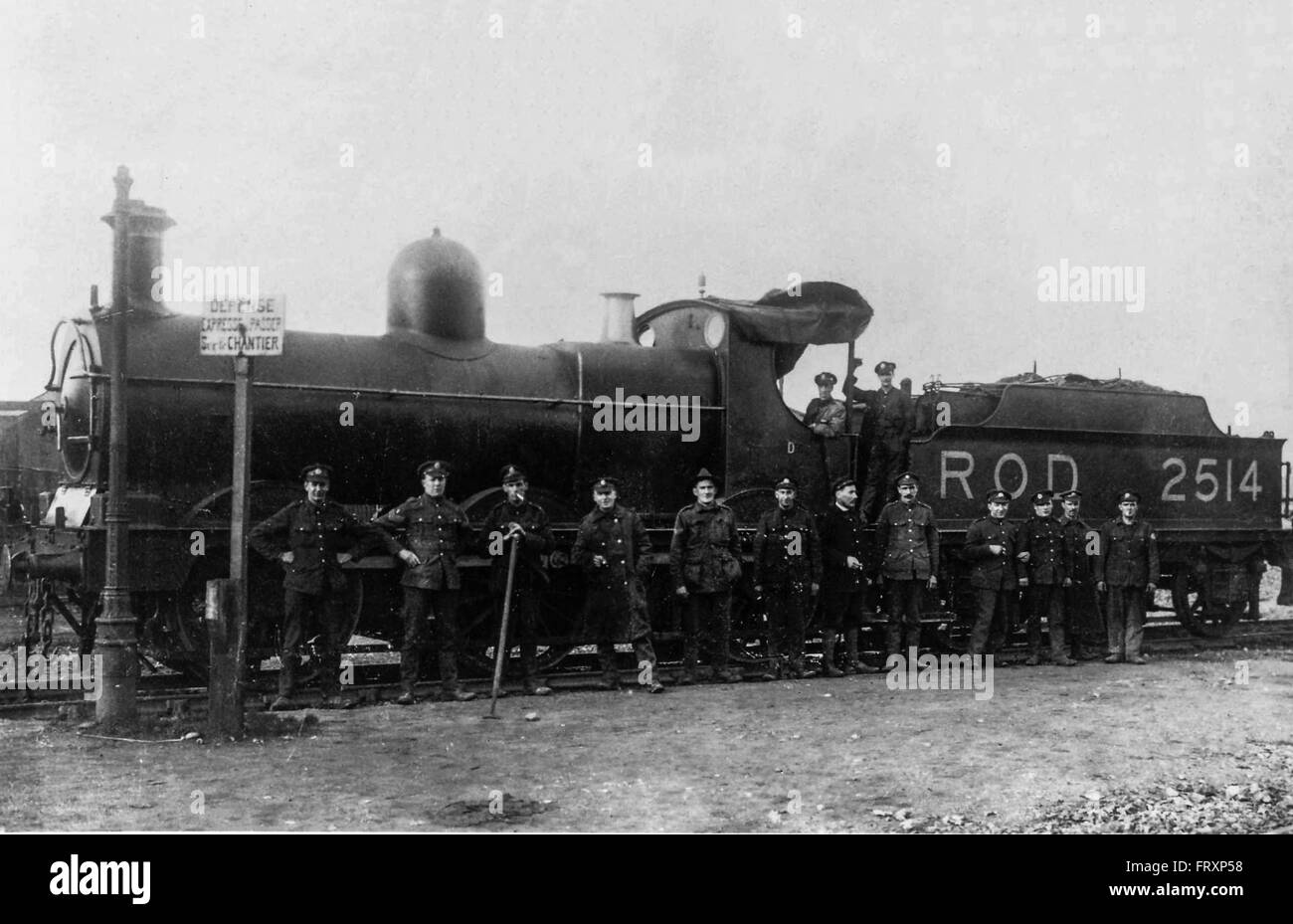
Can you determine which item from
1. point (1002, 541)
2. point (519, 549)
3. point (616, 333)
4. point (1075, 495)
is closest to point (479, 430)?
point (519, 549)

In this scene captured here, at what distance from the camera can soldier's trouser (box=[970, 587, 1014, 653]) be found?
11.0m

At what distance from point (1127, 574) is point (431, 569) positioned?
→ 20.4ft

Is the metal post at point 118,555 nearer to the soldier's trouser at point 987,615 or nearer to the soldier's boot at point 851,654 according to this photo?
the soldier's boot at point 851,654

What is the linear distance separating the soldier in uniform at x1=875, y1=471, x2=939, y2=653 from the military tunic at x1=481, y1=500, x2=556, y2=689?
2.97 metres

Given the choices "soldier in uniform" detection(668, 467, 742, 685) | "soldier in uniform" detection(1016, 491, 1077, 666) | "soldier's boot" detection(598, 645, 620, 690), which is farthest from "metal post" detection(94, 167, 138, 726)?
"soldier in uniform" detection(1016, 491, 1077, 666)

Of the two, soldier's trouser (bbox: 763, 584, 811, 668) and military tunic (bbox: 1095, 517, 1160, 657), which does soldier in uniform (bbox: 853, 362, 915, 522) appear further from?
military tunic (bbox: 1095, 517, 1160, 657)

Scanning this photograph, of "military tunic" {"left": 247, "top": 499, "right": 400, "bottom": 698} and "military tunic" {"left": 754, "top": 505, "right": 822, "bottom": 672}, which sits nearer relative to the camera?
"military tunic" {"left": 247, "top": 499, "right": 400, "bottom": 698}

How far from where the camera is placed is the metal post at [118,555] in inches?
291

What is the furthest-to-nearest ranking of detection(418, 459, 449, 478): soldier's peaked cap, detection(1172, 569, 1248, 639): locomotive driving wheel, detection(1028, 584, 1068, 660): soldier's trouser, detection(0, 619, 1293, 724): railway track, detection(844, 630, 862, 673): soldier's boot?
detection(1172, 569, 1248, 639): locomotive driving wheel < detection(1028, 584, 1068, 660): soldier's trouser < detection(844, 630, 862, 673): soldier's boot < detection(418, 459, 449, 478): soldier's peaked cap < detection(0, 619, 1293, 724): railway track
